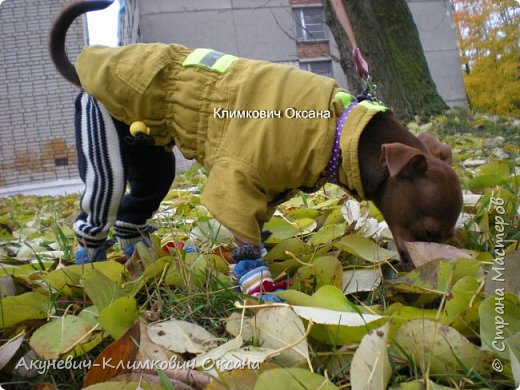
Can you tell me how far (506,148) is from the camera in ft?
9.29

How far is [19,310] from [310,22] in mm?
2471

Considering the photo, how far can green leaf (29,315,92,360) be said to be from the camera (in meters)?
0.88

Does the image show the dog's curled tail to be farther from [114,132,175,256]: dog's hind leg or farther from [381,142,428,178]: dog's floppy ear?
[381,142,428,178]: dog's floppy ear

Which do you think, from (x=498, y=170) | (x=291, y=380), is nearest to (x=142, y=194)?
(x=291, y=380)

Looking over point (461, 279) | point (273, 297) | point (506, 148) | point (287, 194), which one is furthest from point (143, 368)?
point (506, 148)

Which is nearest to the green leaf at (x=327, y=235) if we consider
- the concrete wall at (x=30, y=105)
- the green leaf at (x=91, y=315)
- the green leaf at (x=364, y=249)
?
the green leaf at (x=364, y=249)

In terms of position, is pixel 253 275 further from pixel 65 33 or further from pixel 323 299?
pixel 65 33

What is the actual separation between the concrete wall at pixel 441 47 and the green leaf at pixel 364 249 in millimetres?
3272

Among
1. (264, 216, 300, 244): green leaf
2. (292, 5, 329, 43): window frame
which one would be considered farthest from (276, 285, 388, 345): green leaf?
(292, 5, 329, 43): window frame

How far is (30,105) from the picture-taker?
17.8 ft

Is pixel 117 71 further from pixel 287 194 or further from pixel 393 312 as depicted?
pixel 393 312

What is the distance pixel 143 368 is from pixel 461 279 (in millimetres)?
567

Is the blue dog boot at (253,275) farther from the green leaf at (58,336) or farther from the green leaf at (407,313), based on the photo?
the green leaf at (58,336)

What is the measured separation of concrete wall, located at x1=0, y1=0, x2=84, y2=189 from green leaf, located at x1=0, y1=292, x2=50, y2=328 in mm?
2795
